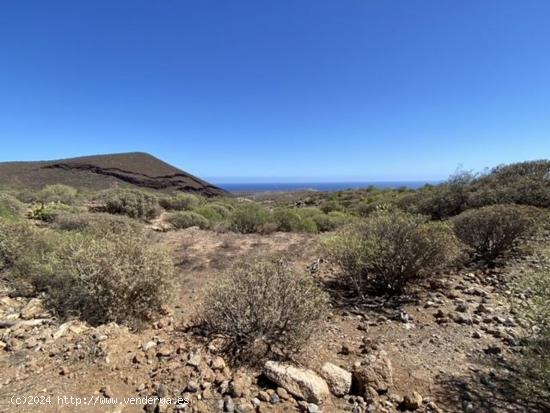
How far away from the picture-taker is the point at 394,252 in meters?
5.34

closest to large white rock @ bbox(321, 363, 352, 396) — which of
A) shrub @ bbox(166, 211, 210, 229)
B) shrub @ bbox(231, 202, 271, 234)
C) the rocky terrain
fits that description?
shrub @ bbox(231, 202, 271, 234)

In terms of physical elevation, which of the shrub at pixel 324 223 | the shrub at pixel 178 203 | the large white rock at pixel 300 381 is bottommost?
the shrub at pixel 324 223

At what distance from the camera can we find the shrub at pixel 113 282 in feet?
13.9

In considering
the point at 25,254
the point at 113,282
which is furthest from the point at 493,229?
the point at 25,254

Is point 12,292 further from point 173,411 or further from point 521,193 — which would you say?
point 521,193

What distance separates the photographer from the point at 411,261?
5352 mm

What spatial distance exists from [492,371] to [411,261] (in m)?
2.13

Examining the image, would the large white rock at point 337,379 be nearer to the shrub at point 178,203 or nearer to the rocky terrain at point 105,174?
the shrub at point 178,203

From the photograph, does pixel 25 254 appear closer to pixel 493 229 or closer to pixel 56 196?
pixel 493 229

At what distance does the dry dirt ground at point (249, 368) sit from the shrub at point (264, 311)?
231 mm

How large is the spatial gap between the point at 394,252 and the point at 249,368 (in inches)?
124

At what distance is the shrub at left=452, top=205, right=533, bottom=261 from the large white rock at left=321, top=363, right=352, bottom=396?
4906 mm

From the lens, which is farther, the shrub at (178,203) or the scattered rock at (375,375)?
the shrub at (178,203)

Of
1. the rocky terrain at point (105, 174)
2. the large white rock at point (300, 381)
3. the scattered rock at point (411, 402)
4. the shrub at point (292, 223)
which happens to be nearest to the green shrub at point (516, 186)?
the shrub at point (292, 223)
